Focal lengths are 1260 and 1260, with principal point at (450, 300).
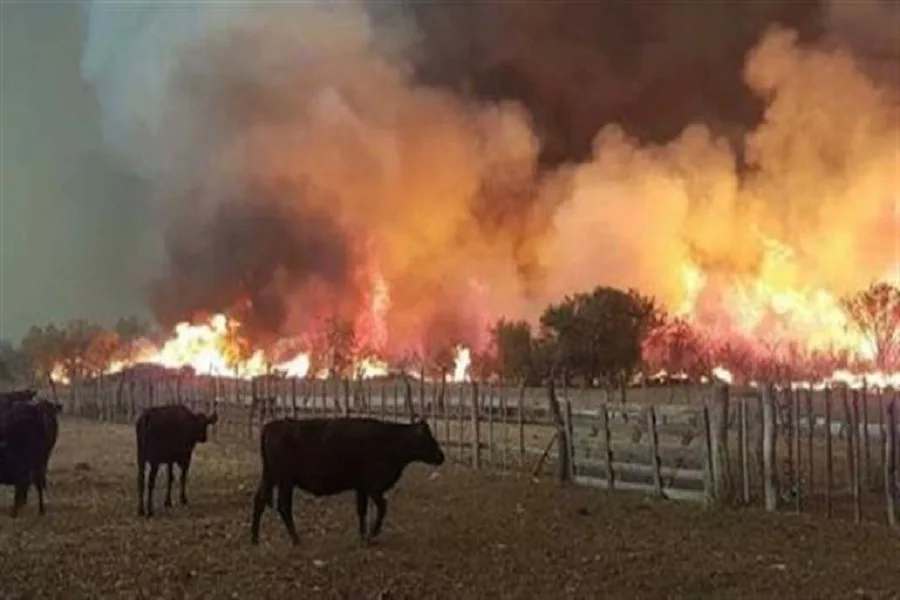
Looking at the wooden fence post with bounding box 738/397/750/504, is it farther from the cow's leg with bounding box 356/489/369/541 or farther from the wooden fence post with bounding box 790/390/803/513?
the cow's leg with bounding box 356/489/369/541

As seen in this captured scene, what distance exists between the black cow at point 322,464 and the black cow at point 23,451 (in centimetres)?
535

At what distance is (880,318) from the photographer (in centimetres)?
6406

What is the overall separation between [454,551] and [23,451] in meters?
8.43

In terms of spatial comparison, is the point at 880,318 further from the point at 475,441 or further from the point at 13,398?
the point at 13,398

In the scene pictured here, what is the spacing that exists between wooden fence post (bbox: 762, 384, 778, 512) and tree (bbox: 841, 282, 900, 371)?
143ft

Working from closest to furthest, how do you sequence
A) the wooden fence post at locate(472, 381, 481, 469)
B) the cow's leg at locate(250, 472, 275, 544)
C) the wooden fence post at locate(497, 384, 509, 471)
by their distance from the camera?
the cow's leg at locate(250, 472, 275, 544)
the wooden fence post at locate(497, 384, 509, 471)
the wooden fence post at locate(472, 381, 481, 469)

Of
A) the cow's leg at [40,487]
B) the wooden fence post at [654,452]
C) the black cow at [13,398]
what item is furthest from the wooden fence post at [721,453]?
the black cow at [13,398]

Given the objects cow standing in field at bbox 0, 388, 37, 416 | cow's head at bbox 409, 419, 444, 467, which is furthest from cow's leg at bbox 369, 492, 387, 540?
cow standing in field at bbox 0, 388, 37, 416

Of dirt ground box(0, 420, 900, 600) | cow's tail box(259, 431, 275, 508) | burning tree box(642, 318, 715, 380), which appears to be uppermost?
burning tree box(642, 318, 715, 380)

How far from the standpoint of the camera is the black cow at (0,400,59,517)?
19.7m

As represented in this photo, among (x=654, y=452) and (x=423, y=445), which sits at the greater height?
(x=423, y=445)

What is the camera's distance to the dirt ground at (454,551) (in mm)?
12875

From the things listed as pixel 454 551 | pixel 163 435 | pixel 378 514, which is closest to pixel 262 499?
pixel 378 514

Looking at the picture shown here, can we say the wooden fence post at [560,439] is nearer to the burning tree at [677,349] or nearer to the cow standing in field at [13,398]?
the cow standing in field at [13,398]
